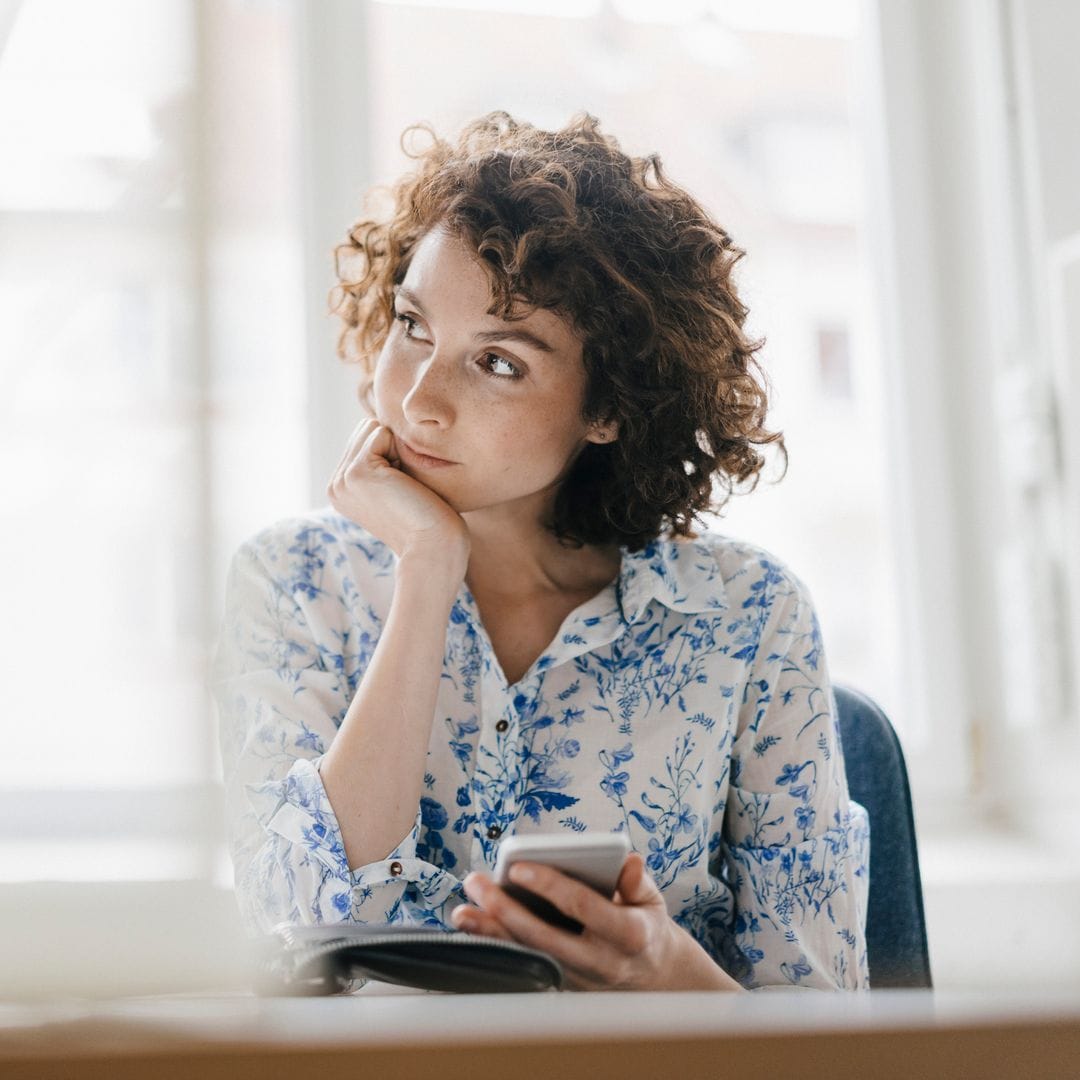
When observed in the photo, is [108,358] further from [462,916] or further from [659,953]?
[659,953]

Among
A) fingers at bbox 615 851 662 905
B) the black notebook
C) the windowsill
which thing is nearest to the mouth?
fingers at bbox 615 851 662 905

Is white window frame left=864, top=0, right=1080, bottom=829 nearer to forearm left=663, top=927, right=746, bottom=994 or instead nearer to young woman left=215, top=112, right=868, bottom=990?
young woman left=215, top=112, right=868, bottom=990

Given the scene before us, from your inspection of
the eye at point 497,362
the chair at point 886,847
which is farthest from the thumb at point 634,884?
the eye at point 497,362

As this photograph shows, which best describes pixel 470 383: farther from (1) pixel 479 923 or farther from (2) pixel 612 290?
(1) pixel 479 923

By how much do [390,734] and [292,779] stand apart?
9cm

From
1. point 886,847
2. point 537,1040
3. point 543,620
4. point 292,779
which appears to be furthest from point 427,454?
point 537,1040

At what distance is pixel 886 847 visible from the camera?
3.89 ft

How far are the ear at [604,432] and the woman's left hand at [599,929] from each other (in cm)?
53

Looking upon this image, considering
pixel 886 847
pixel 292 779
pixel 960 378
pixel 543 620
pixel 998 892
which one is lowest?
pixel 998 892

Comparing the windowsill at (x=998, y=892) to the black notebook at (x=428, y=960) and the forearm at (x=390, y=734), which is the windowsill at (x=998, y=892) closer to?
the forearm at (x=390, y=734)

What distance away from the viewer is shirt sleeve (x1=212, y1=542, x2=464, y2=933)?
995 millimetres

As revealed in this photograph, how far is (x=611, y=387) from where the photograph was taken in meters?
1.24

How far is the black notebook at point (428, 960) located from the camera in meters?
0.64

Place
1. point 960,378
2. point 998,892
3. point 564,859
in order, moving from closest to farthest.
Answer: point 564,859, point 998,892, point 960,378
